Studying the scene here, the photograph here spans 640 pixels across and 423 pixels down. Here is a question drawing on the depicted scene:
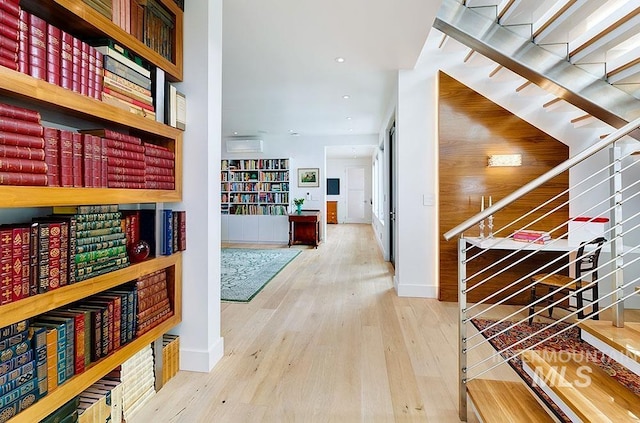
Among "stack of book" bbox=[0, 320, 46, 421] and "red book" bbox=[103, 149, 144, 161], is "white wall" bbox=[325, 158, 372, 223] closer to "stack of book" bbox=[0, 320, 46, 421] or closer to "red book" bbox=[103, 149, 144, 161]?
"red book" bbox=[103, 149, 144, 161]

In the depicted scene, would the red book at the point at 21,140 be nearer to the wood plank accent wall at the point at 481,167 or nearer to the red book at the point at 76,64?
the red book at the point at 76,64

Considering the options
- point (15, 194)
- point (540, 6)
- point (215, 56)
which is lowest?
point (15, 194)

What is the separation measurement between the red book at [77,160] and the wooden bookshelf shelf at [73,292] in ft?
1.39

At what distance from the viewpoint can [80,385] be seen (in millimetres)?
1254

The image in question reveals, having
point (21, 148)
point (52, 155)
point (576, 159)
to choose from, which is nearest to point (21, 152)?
point (21, 148)

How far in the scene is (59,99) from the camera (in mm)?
1137

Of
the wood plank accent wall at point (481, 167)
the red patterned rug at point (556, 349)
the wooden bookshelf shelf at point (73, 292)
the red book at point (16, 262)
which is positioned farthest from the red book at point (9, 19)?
the wood plank accent wall at point (481, 167)

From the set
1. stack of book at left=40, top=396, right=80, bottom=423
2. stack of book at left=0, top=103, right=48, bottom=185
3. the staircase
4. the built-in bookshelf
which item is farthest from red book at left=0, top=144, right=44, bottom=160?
the built-in bookshelf

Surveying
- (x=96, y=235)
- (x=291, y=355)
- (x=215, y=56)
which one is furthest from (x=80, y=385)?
(x=215, y=56)

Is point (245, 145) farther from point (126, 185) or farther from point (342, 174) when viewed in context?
point (126, 185)

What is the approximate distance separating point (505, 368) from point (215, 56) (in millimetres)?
2783

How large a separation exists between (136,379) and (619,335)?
241 cm

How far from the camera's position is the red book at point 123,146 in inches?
56.5

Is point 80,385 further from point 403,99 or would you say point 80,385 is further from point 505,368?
point 403,99
